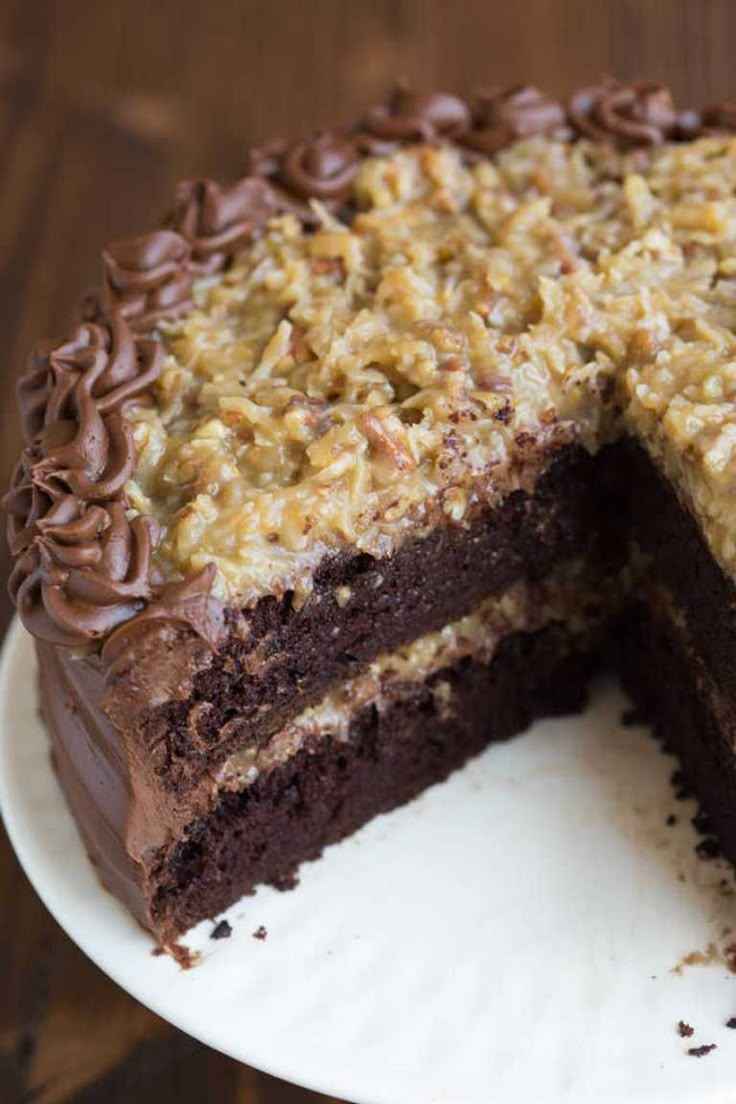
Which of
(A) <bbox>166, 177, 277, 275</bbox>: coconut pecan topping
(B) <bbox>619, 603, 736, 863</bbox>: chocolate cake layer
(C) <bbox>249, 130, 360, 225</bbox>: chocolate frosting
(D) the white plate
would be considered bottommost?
(D) the white plate

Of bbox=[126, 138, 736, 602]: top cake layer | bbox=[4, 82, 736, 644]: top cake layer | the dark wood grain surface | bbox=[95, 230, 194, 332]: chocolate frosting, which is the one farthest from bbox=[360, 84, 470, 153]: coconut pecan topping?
the dark wood grain surface

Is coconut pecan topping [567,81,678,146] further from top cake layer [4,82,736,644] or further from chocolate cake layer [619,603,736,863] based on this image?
chocolate cake layer [619,603,736,863]

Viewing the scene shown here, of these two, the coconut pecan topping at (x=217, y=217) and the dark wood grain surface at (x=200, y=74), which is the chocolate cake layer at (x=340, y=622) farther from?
the dark wood grain surface at (x=200, y=74)

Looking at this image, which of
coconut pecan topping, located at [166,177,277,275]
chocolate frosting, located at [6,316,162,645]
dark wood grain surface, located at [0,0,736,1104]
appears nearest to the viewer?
chocolate frosting, located at [6,316,162,645]

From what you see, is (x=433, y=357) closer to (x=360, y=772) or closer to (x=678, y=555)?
(x=678, y=555)

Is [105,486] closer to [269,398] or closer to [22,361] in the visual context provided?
[269,398]

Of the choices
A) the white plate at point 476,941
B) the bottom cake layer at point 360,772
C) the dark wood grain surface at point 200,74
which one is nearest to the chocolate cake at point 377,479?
the bottom cake layer at point 360,772

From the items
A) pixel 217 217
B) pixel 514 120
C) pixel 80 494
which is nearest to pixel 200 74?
pixel 514 120
